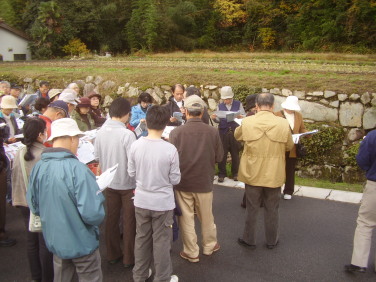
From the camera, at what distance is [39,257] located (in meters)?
3.76

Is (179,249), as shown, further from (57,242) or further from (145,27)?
(145,27)

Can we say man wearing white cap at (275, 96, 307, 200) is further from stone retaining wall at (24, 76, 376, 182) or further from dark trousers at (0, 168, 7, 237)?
dark trousers at (0, 168, 7, 237)

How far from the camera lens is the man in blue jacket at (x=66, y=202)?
280cm

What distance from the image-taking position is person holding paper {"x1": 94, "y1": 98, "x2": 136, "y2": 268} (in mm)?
3947

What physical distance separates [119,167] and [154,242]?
918mm

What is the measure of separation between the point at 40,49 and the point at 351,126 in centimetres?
3639

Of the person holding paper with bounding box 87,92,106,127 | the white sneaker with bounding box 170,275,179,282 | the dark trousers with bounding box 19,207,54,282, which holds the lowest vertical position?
the white sneaker with bounding box 170,275,179,282

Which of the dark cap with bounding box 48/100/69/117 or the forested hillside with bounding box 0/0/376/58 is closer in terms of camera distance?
the dark cap with bounding box 48/100/69/117

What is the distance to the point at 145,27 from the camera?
132ft

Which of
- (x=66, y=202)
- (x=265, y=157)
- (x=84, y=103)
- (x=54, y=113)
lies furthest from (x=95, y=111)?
(x=66, y=202)

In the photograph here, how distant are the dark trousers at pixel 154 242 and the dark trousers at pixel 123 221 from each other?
0.37m

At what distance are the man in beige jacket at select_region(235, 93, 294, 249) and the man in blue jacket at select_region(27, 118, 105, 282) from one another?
214 centimetres

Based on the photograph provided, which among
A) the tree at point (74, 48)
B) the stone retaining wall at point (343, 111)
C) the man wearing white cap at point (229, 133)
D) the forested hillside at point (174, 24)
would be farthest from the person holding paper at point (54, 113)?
the tree at point (74, 48)

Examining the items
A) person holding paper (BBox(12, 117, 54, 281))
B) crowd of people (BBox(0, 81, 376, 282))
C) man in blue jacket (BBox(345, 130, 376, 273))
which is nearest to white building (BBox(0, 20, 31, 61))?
crowd of people (BBox(0, 81, 376, 282))
